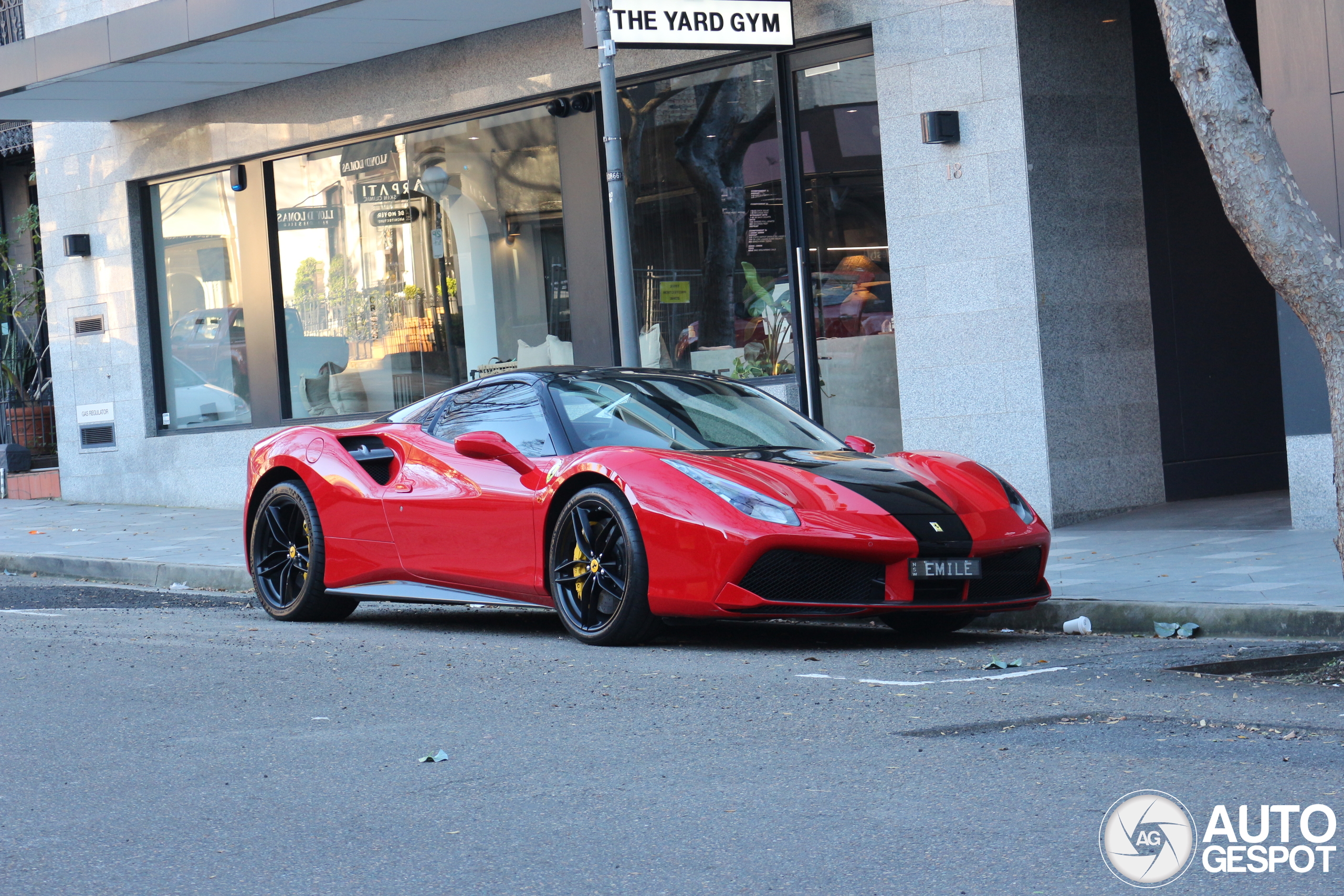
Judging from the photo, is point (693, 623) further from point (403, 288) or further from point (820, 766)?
point (403, 288)

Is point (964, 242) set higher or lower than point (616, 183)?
lower

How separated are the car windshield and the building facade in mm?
3610

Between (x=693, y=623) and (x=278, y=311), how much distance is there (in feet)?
33.7

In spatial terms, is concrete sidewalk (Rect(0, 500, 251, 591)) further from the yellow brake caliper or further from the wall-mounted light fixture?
the wall-mounted light fixture

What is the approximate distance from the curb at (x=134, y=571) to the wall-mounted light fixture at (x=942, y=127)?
18.8 feet

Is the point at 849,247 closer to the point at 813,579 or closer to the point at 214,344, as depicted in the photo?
the point at 813,579

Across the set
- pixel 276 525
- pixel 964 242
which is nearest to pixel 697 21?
pixel 964 242

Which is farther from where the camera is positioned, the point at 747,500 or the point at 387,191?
the point at 387,191

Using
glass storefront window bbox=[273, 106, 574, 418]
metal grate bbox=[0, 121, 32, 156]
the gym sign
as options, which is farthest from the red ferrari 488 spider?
metal grate bbox=[0, 121, 32, 156]

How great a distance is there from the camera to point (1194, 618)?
7.29 metres

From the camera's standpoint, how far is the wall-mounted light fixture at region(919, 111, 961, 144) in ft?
37.5

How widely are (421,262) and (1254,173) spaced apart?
11.2 metres

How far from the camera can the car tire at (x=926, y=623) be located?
7441mm

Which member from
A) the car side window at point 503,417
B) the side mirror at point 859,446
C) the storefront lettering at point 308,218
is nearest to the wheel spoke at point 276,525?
the car side window at point 503,417
